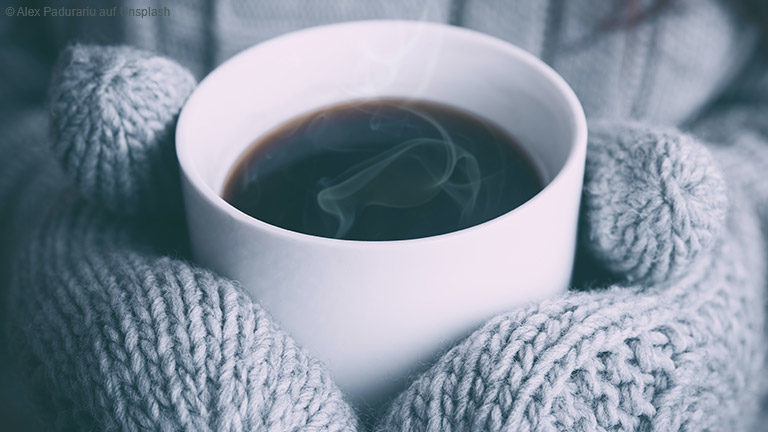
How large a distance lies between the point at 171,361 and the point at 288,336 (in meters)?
0.08

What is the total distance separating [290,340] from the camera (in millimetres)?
500

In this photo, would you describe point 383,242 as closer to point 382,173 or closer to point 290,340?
point 290,340

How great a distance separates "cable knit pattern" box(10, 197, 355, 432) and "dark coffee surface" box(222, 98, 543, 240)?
0.10 m

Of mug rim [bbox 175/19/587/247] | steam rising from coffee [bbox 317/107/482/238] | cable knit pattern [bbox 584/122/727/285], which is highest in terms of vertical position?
mug rim [bbox 175/19/587/247]

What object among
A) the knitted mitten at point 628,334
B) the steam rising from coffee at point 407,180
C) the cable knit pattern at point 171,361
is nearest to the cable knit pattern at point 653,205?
the knitted mitten at point 628,334

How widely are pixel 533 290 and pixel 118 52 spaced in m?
0.37

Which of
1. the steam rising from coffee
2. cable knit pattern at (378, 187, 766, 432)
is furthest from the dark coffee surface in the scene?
cable knit pattern at (378, 187, 766, 432)

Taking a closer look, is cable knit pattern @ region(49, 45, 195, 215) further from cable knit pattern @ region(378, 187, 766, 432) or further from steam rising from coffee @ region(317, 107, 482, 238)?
cable knit pattern @ region(378, 187, 766, 432)

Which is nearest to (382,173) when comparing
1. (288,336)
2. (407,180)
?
(407,180)

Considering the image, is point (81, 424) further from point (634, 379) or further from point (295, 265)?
point (634, 379)

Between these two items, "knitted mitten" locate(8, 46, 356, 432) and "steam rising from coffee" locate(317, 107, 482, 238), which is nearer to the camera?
"knitted mitten" locate(8, 46, 356, 432)

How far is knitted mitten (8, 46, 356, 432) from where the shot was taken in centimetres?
47

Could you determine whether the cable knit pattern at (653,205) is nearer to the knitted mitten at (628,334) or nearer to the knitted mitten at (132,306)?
the knitted mitten at (628,334)

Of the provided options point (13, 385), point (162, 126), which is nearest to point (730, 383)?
point (162, 126)
